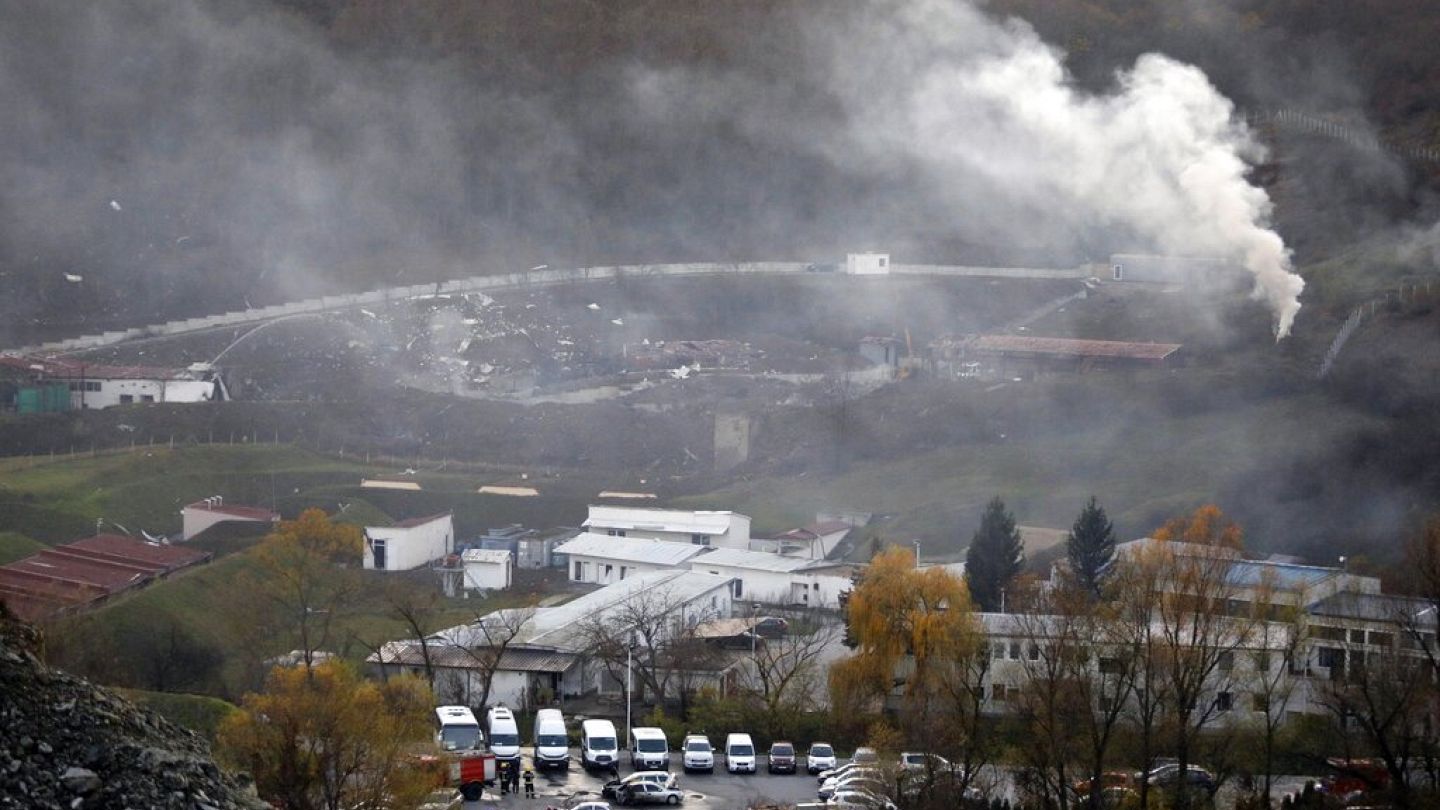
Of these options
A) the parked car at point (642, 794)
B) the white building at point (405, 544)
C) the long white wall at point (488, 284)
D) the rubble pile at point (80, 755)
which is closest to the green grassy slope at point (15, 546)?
the white building at point (405, 544)

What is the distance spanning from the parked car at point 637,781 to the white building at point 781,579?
26.8 ft

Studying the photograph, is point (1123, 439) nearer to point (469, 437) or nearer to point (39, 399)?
point (469, 437)

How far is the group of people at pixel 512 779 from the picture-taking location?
49.3 ft

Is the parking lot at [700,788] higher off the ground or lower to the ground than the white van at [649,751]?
lower

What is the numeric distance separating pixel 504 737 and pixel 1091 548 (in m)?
8.04

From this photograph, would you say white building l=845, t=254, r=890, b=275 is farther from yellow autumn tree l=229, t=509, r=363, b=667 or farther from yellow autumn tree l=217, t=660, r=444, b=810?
yellow autumn tree l=217, t=660, r=444, b=810

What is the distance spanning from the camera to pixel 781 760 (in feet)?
53.4

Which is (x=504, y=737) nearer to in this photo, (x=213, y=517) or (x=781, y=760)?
(x=781, y=760)

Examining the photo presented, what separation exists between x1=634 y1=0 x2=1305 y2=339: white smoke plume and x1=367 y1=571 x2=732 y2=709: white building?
15.4m

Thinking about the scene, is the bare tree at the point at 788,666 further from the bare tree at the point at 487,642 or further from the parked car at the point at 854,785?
the parked car at the point at 854,785

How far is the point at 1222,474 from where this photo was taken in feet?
85.7

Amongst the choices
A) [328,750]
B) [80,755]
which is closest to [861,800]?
[328,750]

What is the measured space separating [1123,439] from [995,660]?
1085 cm

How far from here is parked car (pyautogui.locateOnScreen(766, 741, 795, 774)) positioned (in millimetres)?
16281
